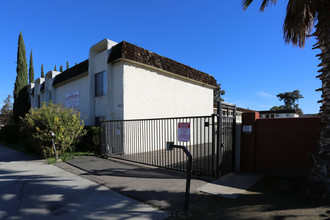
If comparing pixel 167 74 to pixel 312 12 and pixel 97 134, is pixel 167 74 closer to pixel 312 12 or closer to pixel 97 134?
pixel 97 134

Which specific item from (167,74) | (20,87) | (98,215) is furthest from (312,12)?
(20,87)

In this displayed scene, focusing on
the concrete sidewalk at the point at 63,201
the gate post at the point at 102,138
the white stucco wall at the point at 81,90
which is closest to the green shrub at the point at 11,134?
the white stucco wall at the point at 81,90

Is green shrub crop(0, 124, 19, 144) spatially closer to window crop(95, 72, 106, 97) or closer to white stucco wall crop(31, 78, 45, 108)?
white stucco wall crop(31, 78, 45, 108)

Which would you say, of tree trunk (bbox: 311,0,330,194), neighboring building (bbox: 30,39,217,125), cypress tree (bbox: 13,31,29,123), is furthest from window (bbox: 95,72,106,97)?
cypress tree (bbox: 13,31,29,123)

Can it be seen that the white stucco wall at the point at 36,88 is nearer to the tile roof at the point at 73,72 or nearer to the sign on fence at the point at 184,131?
the tile roof at the point at 73,72

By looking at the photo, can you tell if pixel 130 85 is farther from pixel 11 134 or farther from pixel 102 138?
pixel 11 134

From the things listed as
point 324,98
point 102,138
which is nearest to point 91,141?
point 102,138

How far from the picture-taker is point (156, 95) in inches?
462

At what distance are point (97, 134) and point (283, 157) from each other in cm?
851

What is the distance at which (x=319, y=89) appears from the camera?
164 inches

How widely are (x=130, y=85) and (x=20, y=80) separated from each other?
21.0 meters

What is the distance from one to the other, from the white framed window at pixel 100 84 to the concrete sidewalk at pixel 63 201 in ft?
22.7

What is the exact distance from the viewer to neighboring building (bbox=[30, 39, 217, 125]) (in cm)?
1017

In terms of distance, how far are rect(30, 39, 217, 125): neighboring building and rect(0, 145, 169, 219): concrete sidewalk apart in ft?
17.6
